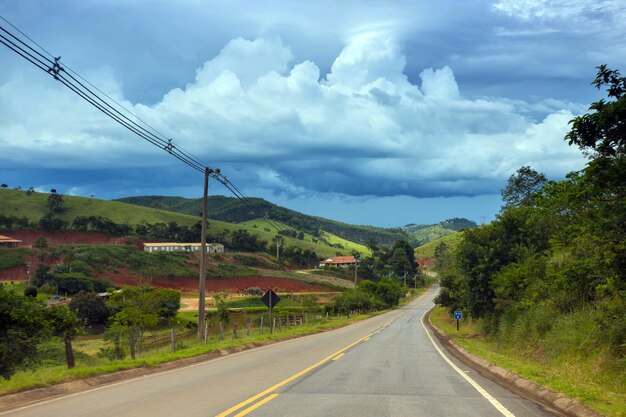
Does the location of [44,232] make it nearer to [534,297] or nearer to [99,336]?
[99,336]

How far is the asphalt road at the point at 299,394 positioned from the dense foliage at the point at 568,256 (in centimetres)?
419

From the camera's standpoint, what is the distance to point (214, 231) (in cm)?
17838

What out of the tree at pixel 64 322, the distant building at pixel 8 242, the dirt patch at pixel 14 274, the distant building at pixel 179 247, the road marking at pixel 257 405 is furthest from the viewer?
the distant building at pixel 179 247

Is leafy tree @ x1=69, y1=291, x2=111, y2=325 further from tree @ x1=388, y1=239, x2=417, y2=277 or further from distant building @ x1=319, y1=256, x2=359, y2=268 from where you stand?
distant building @ x1=319, y1=256, x2=359, y2=268

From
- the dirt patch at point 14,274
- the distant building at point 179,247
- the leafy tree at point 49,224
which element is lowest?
the dirt patch at point 14,274

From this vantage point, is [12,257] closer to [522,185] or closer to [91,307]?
[91,307]

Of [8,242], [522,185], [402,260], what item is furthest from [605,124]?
[402,260]

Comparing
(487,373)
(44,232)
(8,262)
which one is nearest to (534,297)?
(487,373)

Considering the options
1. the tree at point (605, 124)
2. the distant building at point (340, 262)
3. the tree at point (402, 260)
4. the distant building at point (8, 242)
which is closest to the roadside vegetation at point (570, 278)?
the tree at point (605, 124)

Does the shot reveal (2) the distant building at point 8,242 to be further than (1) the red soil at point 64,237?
No

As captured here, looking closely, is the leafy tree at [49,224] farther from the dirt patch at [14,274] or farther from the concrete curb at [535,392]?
the concrete curb at [535,392]

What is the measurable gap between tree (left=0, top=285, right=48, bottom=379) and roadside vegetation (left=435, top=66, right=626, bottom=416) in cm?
1409

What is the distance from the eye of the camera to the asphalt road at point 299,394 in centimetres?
895

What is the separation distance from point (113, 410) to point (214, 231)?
172 m
